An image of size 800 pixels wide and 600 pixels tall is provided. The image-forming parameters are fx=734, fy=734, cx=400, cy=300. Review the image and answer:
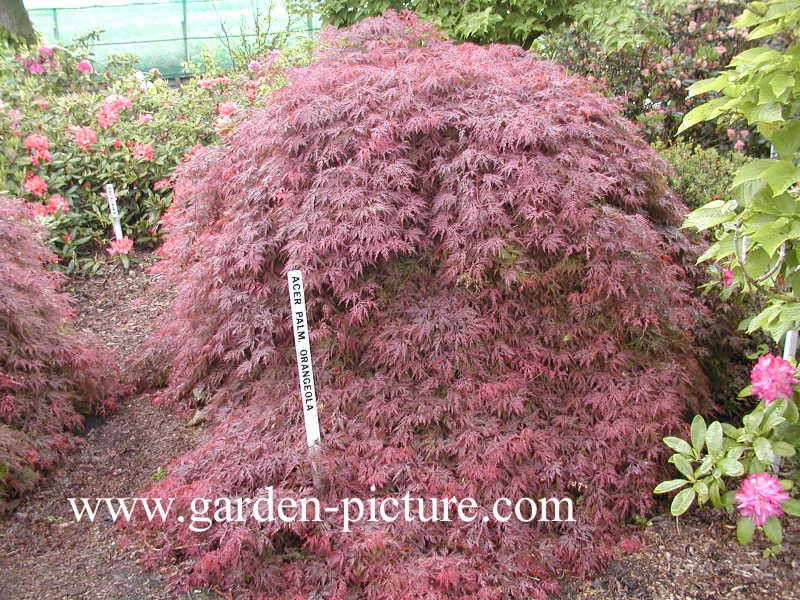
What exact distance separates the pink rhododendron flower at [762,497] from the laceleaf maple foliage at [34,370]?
2937mm

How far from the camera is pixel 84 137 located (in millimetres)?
5945

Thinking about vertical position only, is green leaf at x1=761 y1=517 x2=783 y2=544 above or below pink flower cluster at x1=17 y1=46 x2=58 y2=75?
below

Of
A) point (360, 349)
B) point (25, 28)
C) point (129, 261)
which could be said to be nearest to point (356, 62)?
point (360, 349)

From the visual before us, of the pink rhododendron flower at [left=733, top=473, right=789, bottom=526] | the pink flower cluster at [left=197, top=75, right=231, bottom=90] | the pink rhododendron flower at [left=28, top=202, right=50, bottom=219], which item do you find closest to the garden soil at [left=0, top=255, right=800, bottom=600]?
the pink rhododendron flower at [left=733, top=473, right=789, bottom=526]

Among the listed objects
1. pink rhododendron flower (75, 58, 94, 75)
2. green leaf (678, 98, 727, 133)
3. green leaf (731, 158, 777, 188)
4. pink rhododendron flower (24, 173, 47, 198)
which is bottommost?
pink rhododendron flower (24, 173, 47, 198)

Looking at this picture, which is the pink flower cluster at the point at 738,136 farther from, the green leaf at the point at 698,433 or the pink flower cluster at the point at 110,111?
the pink flower cluster at the point at 110,111

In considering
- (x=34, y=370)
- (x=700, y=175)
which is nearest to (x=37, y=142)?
Answer: (x=34, y=370)

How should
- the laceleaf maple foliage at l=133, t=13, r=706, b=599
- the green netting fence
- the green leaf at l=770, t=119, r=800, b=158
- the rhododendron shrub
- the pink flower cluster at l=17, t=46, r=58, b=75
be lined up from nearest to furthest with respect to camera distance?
the green leaf at l=770, t=119, r=800, b=158
the laceleaf maple foliage at l=133, t=13, r=706, b=599
the rhododendron shrub
the pink flower cluster at l=17, t=46, r=58, b=75
the green netting fence

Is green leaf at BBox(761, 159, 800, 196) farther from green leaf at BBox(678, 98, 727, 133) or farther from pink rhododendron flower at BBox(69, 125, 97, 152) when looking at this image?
pink rhododendron flower at BBox(69, 125, 97, 152)

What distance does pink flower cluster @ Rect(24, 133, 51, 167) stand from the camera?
5.75 m

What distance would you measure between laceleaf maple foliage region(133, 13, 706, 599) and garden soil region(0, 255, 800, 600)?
113mm

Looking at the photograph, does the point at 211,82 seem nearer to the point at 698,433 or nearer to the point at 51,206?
the point at 51,206

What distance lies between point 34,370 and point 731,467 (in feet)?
10.4

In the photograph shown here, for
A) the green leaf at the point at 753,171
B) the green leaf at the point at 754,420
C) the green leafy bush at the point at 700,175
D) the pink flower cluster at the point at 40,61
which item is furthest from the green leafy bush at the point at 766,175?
the pink flower cluster at the point at 40,61
